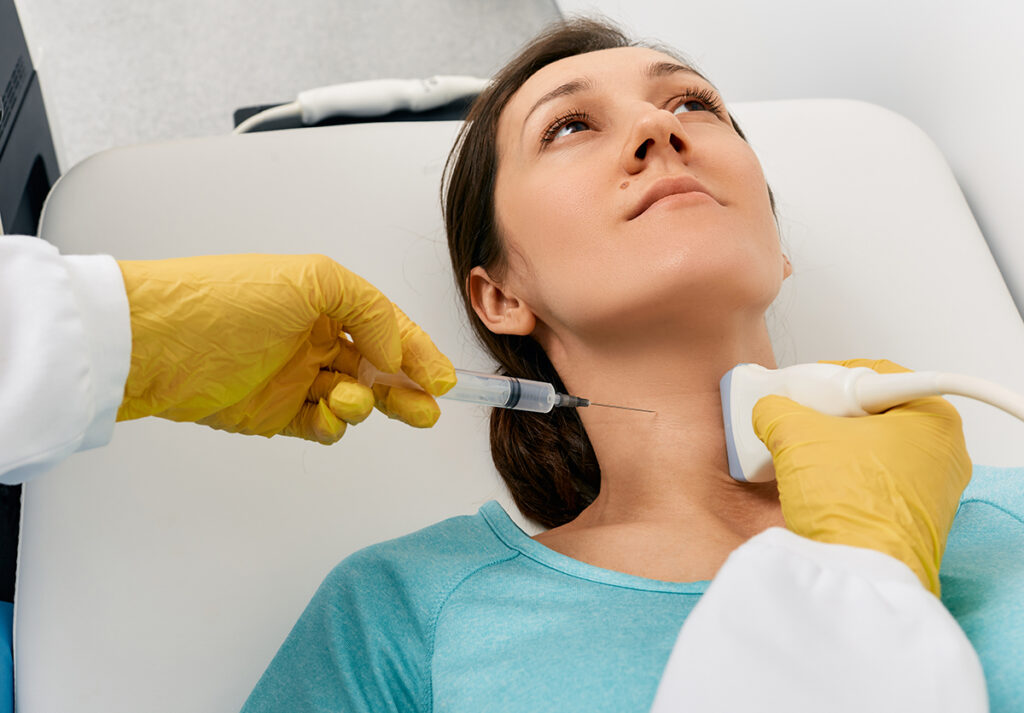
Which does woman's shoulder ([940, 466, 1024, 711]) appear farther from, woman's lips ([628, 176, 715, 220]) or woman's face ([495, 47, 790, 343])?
woman's lips ([628, 176, 715, 220])

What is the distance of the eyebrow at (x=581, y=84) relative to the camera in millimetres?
1232

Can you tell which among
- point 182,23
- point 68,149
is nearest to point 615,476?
point 68,149

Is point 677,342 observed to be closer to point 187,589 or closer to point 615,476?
point 615,476

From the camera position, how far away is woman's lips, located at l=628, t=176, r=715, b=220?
3.63 feet

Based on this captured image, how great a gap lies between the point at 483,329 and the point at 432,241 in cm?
21

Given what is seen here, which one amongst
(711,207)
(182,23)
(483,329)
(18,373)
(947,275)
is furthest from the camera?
(182,23)

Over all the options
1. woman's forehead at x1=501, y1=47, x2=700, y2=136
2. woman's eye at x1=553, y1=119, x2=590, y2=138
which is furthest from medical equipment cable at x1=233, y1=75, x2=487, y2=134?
woman's eye at x1=553, y1=119, x2=590, y2=138

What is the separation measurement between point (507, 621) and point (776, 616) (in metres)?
0.38

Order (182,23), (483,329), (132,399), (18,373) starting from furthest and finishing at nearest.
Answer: (182,23) < (483,329) < (132,399) < (18,373)

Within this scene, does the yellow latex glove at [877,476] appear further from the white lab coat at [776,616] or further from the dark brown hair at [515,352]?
the dark brown hair at [515,352]

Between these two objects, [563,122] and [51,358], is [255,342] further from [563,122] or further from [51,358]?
[563,122]

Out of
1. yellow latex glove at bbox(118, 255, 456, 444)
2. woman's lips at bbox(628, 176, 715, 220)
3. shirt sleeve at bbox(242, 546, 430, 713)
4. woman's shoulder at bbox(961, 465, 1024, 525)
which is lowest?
shirt sleeve at bbox(242, 546, 430, 713)

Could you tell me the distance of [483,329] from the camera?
1.40 m

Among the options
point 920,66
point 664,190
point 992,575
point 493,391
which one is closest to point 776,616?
point 992,575
